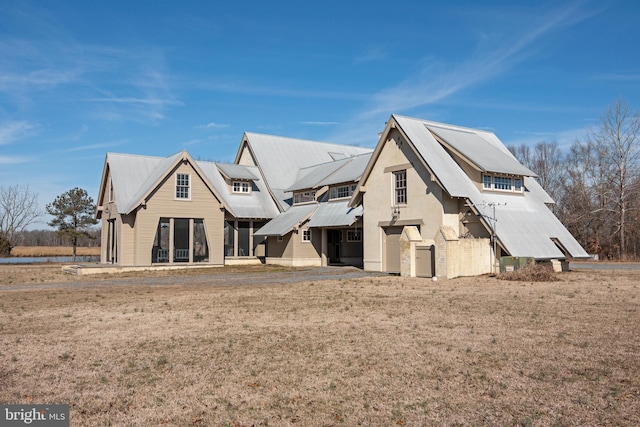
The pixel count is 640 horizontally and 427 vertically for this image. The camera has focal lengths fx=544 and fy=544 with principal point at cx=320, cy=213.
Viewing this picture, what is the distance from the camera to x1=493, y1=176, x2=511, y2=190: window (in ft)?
92.2

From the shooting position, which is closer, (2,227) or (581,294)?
(581,294)

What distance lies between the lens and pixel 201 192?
114ft

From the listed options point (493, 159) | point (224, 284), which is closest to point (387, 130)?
point (493, 159)

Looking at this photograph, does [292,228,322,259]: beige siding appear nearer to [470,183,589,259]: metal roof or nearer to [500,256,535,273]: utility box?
[470,183,589,259]: metal roof

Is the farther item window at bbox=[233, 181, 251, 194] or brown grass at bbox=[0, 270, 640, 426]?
window at bbox=[233, 181, 251, 194]

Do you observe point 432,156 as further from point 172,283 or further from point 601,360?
point 601,360

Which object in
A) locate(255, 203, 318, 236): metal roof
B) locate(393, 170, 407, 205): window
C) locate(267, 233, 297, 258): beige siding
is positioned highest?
locate(393, 170, 407, 205): window

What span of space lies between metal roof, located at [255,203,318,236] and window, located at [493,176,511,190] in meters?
12.4

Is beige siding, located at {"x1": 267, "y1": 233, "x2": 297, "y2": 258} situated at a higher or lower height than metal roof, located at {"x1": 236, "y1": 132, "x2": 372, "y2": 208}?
lower

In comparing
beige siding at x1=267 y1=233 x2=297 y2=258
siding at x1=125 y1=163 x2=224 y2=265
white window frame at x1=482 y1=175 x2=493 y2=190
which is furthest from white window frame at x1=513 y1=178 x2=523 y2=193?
siding at x1=125 y1=163 x2=224 y2=265

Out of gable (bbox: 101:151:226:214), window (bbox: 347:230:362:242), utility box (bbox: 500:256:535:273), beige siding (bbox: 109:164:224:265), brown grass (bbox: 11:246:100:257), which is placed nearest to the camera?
utility box (bbox: 500:256:535:273)

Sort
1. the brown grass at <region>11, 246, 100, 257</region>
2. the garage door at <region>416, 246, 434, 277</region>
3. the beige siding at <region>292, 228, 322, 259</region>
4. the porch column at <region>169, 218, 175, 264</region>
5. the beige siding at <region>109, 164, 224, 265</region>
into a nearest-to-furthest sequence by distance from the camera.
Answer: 1. the garage door at <region>416, 246, 434, 277</region>
2. the beige siding at <region>109, 164, 224, 265</region>
3. the porch column at <region>169, 218, 175, 264</region>
4. the beige siding at <region>292, 228, 322, 259</region>
5. the brown grass at <region>11, 246, 100, 257</region>

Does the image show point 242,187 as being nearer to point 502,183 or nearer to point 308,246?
point 308,246

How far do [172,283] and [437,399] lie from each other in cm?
1854
